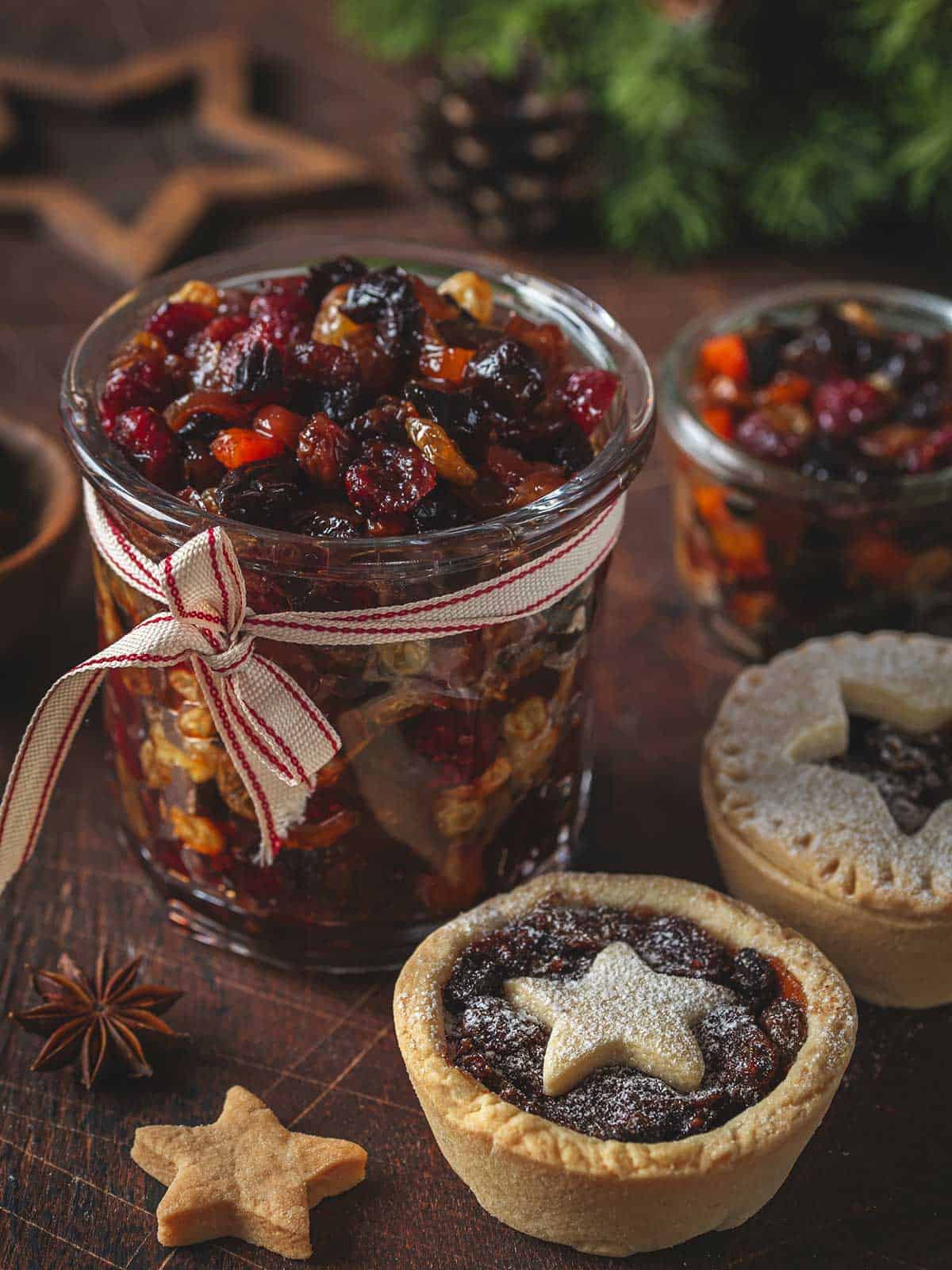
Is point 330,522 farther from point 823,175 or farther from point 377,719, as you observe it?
point 823,175

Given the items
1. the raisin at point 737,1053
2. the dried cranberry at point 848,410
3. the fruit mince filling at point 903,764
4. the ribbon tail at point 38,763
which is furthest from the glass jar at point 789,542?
the ribbon tail at point 38,763

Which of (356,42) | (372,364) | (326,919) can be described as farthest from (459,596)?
(356,42)

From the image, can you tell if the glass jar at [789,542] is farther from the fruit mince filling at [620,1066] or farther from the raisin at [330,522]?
the raisin at [330,522]

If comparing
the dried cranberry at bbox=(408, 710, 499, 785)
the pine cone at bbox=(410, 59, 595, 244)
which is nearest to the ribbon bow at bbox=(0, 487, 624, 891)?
the dried cranberry at bbox=(408, 710, 499, 785)

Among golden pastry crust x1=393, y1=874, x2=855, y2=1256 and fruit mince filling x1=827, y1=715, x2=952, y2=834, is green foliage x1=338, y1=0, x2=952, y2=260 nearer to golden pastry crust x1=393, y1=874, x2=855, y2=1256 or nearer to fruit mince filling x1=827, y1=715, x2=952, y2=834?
fruit mince filling x1=827, y1=715, x2=952, y2=834

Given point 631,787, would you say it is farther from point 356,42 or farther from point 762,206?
point 356,42

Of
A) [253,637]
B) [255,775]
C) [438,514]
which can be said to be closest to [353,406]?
[438,514]
